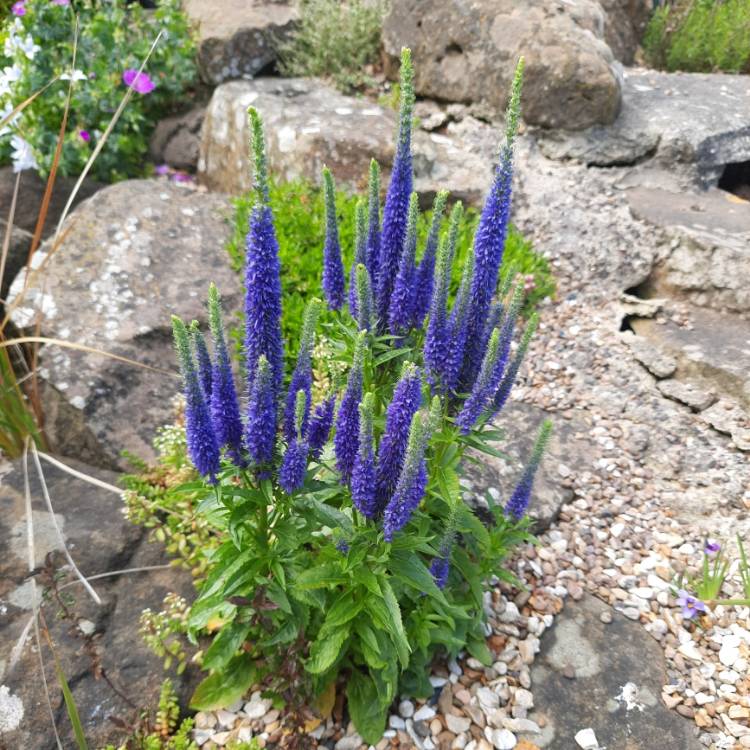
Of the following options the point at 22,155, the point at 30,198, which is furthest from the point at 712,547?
the point at 30,198

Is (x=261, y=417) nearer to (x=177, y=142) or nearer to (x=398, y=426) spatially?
(x=398, y=426)

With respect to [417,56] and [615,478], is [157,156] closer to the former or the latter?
[417,56]

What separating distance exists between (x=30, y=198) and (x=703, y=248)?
6433 mm

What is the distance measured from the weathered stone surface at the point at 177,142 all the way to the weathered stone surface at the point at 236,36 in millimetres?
614

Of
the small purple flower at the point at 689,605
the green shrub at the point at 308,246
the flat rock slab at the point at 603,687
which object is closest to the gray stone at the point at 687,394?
the green shrub at the point at 308,246

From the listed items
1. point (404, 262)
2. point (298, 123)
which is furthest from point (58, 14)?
point (404, 262)

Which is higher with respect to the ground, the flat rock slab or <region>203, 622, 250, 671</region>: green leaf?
<region>203, 622, 250, 671</region>: green leaf

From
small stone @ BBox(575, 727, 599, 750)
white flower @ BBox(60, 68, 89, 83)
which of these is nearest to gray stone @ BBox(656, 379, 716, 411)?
A: small stone @ BBox(575, 727, 599, 750)

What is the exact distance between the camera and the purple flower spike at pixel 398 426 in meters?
2.29

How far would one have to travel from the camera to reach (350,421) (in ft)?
7.98

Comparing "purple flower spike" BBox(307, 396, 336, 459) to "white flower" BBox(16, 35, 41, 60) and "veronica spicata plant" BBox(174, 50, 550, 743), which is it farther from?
"white flower" BBox(16, 35, 41, 60)

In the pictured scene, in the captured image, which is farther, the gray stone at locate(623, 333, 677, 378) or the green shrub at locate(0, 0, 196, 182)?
the green shrub at locate(0, 0, 196, 182)

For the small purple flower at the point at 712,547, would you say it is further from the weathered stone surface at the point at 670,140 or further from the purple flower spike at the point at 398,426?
the weathered stone surface at the point at 670,140

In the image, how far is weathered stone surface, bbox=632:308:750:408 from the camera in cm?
488
